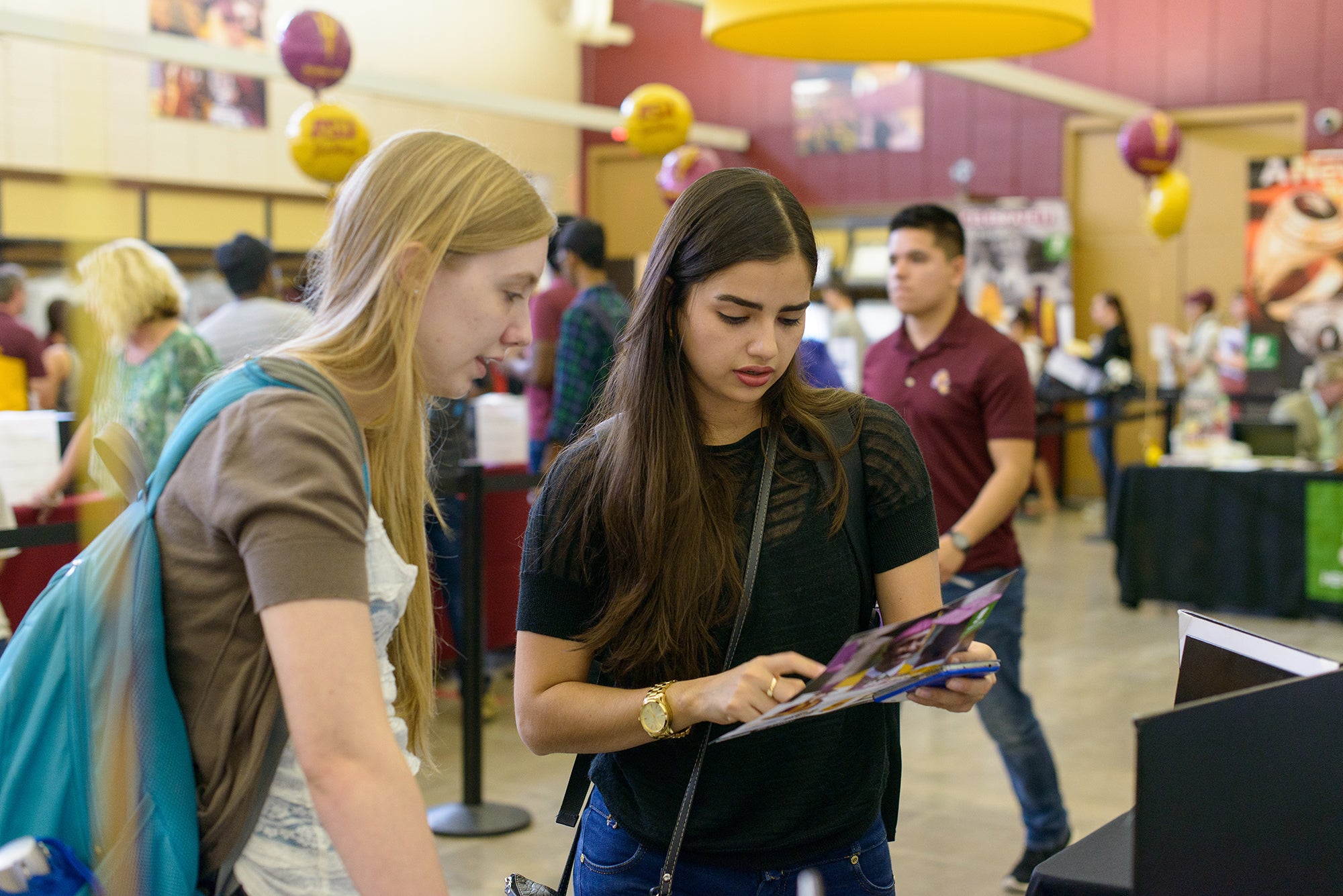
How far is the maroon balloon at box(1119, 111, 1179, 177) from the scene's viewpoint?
293 inches

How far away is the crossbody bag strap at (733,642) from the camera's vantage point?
1.33m

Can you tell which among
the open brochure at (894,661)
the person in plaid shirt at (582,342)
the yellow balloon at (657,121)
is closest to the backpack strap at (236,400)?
the open brochure at (894,661)

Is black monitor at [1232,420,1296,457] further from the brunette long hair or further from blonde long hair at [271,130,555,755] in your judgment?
blonde long hair at [271,130,555,755]

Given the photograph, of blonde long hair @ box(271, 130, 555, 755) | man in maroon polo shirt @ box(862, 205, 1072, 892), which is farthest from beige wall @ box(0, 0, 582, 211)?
blonde long hair @ box(271, 130, 555, 755)

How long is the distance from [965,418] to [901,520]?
1.72 metres

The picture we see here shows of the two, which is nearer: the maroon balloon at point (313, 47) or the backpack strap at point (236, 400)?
the backpack strap at point (236, 400)

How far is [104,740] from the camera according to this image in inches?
37.3

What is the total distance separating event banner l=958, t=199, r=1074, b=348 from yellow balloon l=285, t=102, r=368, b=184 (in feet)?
21.3

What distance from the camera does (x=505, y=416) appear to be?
196 inches

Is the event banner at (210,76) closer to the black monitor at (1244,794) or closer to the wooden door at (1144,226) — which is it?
the wooden door at (1144,226)

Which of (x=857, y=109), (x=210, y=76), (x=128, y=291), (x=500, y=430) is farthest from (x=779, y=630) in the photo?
(x=857, y=109)

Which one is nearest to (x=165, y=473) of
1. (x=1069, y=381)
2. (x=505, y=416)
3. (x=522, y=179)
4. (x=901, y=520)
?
(x=522, y=179)

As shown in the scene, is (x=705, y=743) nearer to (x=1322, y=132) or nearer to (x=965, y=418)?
(x=965, y=418)

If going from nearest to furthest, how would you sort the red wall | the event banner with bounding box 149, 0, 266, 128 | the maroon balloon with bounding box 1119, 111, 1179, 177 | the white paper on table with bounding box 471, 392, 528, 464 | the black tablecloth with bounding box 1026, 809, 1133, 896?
the black tablecloth with bounding box 1026, 809, 1133, 896 → the white paper on table with bounding box 471, 392, 528, 464 → the maroon balloon with bounding box 1119, 111, 1179, 177 → the event banner with bounding box 149, 0, 266, 128 → the red wall
